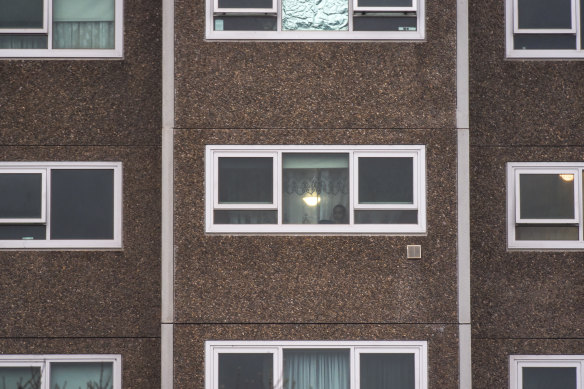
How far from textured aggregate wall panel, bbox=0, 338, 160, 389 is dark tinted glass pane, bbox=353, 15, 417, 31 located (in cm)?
426

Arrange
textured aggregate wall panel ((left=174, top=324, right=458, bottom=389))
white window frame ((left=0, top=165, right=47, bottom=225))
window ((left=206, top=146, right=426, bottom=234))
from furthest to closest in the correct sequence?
white window frame ((left=0, top=165, right=47, bottom=225)), window ((left=206, top=146, right=426, bottom=234)), textured aggregate wall panel ((left=174, top=324, right=458, bottom=389))

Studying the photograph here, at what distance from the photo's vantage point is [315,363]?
8906 millimetres

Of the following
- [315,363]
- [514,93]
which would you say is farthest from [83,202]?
[514,93]

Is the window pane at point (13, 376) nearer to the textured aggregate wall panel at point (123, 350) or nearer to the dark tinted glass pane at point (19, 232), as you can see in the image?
the textured aggregate wall panel at point (123, 350)

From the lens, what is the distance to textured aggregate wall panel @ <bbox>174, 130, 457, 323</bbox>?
8.79 metres

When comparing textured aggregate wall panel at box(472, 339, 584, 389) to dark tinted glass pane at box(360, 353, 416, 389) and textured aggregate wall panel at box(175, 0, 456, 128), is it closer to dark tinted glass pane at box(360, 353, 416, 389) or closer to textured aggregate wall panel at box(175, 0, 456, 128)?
dark tinted glass pane at box(360, 353, 416, 389)

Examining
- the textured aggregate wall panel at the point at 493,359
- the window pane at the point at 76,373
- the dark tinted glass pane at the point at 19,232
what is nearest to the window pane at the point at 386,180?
the textured aggregate wall panel at the point at 493,359

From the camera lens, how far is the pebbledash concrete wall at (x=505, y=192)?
30.7 ft

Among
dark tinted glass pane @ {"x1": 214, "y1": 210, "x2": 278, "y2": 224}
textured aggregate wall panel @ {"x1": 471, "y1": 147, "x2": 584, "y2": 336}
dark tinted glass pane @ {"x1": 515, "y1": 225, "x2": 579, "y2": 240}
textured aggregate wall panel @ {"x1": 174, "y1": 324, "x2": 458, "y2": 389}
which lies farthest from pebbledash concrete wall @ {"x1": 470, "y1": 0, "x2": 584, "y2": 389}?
dark tinted glass pane @ {"x1": 214, "y1": 210, "x2": 278, "y2": 224}

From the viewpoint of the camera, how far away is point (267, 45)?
9000 millimetres

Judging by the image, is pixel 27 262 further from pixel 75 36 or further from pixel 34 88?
pixel 75 36

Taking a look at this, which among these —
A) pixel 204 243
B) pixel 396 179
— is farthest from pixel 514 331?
pixel 204 243

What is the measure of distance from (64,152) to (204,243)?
211cm

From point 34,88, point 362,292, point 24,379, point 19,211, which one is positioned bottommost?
point 24,379
